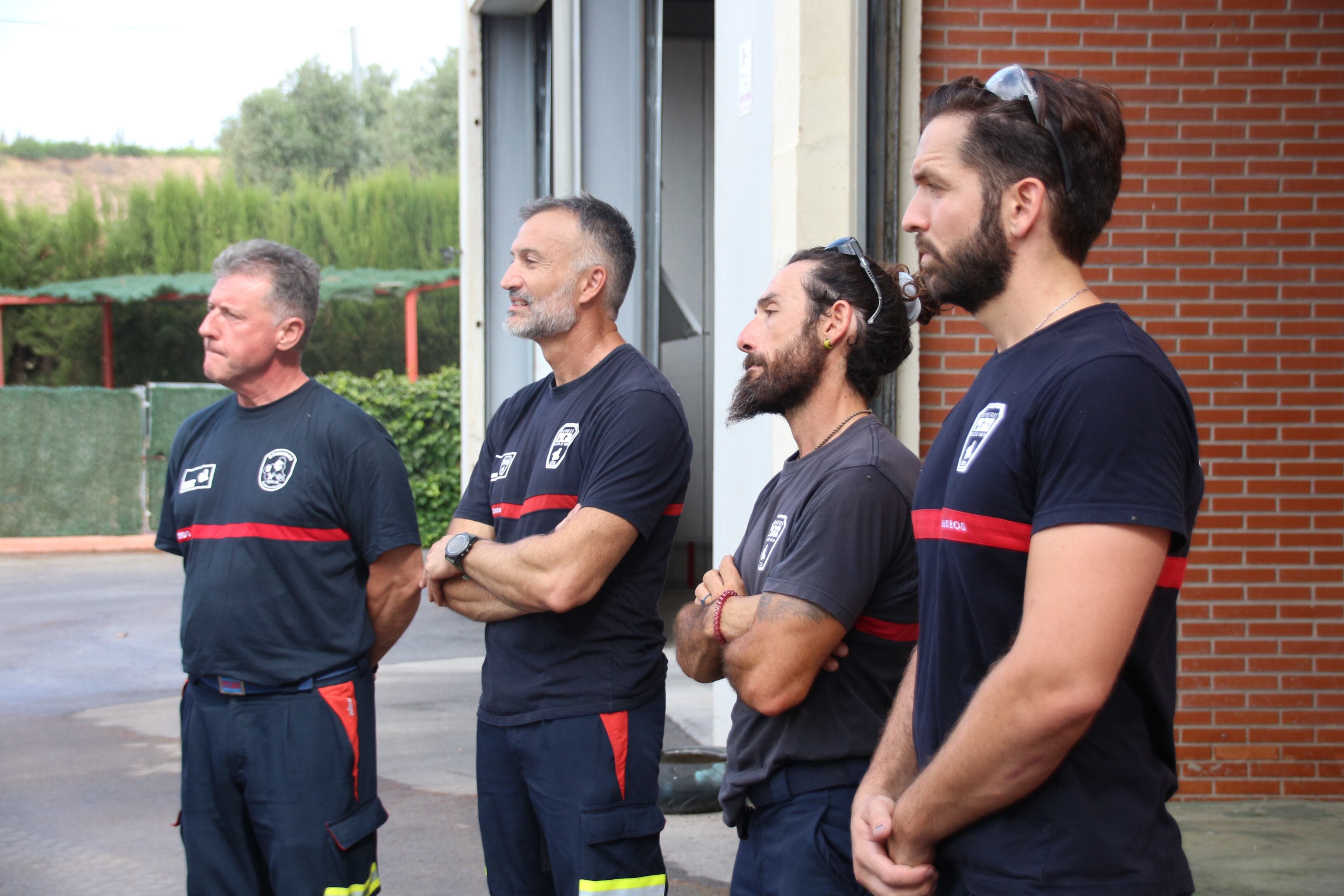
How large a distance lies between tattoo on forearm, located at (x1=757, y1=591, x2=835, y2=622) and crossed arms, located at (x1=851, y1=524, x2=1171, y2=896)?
55cm

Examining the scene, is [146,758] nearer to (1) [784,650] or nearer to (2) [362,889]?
(2) [362,889]

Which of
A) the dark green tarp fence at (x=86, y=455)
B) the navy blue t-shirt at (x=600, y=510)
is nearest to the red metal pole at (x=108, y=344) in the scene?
the dark green tarp fence at (x=86, y=455)

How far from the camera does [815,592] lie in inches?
87.4

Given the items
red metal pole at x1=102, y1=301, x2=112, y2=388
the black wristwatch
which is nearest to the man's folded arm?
Result: the black wristwatch

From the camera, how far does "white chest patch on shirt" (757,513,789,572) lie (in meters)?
2.42

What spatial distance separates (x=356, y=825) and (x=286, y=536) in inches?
29.4

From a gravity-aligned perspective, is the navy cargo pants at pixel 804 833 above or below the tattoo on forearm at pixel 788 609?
below

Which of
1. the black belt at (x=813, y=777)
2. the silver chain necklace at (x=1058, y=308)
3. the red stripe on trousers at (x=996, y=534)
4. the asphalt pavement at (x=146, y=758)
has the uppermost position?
the silver chain necklace at (x=1058, y=308)

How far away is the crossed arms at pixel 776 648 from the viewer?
223 cm

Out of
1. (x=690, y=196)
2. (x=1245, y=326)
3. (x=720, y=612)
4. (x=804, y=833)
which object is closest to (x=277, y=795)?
(x=720, y=612)

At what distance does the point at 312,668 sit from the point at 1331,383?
14.5 feet

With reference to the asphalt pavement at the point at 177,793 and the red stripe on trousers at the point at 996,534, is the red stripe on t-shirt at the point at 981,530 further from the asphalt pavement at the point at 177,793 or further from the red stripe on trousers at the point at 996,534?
the asphalt pavement at the point at 177,793

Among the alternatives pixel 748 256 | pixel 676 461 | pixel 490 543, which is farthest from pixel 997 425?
pixel 748 256

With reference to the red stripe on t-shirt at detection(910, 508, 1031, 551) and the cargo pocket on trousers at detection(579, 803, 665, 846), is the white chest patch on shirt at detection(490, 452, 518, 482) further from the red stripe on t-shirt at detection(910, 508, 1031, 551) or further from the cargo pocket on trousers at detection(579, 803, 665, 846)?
the red stripe on t-shirt at detection(910, 508, 1031, 551)
